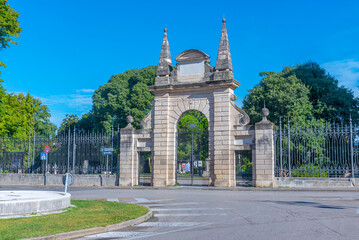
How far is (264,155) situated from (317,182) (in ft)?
10.2

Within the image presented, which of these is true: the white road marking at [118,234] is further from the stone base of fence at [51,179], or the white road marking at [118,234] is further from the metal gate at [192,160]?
the stone base of fence at [51,179]

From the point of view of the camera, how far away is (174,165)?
2202cm

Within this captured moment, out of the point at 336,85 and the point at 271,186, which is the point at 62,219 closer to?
the point at 271,186

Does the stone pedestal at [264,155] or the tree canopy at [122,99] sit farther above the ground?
the tree canopy at [122,99]

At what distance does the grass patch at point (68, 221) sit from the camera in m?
7.10

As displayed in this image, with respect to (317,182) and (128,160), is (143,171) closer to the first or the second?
(128,160)

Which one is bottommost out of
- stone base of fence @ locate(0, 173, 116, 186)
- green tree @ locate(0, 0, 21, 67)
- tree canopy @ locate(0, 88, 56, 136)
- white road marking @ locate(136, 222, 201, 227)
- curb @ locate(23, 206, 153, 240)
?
stone base of fence @ locate(0, 173, 116, 186)

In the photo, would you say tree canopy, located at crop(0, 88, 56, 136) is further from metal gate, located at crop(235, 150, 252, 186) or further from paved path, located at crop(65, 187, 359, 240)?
paved path, located at crop(65, 187, 359, 240)

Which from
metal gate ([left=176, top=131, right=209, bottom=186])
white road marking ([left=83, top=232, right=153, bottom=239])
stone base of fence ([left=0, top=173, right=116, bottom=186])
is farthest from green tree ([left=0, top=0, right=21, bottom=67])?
white road marking ([left=83, top=232, right=153, bottom=239])

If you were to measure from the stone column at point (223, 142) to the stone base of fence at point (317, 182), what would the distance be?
8.76 ft

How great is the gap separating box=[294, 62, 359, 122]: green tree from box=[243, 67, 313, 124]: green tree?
90 cm

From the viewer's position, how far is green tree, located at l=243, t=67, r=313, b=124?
99.1 ft

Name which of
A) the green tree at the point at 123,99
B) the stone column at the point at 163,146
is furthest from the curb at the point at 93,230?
the green tree at the point at 123,99

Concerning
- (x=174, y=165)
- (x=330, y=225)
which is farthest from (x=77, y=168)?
(x=330, y=225)
